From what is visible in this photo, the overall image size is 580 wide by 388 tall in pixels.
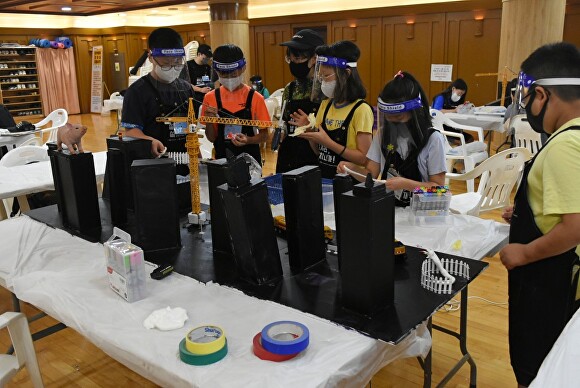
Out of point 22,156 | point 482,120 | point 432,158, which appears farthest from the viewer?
point 482,120

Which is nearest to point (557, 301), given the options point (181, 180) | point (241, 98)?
point (181, 180)

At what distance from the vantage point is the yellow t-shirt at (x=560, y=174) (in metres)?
1.41

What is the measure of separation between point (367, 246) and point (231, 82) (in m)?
1.97

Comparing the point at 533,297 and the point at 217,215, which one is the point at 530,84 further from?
the point at 217,215

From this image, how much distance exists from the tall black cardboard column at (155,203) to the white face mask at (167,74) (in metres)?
1.05

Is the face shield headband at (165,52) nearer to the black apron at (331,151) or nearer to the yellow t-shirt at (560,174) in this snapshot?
the black apron at (331,151)

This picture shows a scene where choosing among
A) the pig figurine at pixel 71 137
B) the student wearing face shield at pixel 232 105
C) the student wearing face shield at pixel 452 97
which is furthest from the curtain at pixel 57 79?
the pig figurine at pixel 71 137

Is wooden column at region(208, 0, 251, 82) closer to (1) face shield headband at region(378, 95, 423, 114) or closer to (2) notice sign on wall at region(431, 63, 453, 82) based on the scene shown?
(2) notice sign on wall at region(431, 63, 453, 82)

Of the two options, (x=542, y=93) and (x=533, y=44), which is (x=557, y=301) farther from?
(x=533, y=44)

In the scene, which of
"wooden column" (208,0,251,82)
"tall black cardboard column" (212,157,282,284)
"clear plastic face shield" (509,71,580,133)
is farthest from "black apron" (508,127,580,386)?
"wooden column" (208,0,251,82)

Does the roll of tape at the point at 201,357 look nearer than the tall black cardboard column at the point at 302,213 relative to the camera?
Yes

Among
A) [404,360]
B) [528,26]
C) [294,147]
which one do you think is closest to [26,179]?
[294,147]

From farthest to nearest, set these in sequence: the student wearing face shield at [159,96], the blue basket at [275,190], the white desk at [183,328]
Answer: the student wearing face shield at [159,96] → the blue basket at [275,190] → the white desk at [183,328]

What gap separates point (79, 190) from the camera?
6.77 feet
